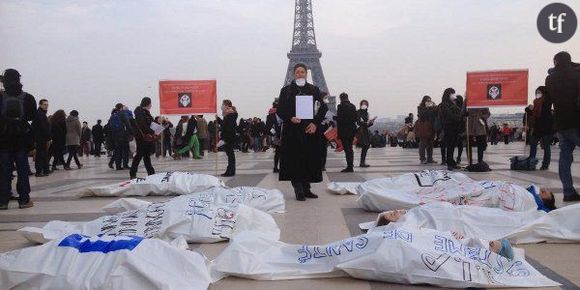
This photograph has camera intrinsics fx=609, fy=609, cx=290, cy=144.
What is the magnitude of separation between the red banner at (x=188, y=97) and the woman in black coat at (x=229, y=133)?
66.0 inches

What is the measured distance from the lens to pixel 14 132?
7594 millimetres

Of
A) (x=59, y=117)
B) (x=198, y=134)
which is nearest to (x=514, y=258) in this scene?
(x=59, y=117)

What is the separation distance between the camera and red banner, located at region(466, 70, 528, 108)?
43.9 ft

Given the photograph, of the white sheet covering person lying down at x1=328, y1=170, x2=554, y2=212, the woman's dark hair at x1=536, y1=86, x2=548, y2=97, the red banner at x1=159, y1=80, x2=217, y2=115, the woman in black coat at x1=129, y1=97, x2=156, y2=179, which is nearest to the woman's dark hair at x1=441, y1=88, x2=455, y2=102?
the woman's dark hair at x1=536, y1=86, x2=548, y2=97

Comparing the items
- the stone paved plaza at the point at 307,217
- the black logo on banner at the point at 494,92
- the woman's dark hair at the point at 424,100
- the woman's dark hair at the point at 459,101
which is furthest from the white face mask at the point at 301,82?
the woman's dark hair at the point at 424,100

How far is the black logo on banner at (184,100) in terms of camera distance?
14000mm

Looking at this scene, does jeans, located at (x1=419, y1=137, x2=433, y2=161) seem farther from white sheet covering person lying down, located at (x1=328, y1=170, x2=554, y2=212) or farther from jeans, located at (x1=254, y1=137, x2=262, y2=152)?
jeans, located at (x1=254, y1=137, x2=262, y2=152)

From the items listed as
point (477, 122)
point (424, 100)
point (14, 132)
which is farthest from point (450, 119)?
point (14, 132)

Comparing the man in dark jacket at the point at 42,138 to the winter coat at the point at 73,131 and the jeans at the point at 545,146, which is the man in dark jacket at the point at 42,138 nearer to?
the winter coat at the point at 73,131

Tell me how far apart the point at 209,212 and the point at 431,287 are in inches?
90.2

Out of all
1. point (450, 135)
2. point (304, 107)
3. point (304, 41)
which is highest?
point (304, 41)

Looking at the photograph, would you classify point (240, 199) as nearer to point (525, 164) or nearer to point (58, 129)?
point (525, 164)

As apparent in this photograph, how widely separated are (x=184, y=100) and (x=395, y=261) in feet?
35.9

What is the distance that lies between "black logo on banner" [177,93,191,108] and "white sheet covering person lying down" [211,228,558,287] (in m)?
10.3
